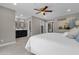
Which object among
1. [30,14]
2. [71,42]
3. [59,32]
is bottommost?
[71,42]

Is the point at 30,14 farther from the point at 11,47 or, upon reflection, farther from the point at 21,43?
the point at 11,47

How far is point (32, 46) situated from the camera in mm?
2324

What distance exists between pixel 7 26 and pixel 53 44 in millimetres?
967

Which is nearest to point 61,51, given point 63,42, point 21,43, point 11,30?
point 63,42

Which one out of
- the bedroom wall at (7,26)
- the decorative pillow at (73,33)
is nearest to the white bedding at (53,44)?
the decorative pillow at (73,33)

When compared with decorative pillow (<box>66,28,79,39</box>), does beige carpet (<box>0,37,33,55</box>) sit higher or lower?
lower

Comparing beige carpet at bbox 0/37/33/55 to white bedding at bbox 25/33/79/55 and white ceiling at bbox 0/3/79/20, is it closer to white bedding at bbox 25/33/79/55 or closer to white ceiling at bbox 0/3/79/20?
white bedding at bbox 25/33/79/55

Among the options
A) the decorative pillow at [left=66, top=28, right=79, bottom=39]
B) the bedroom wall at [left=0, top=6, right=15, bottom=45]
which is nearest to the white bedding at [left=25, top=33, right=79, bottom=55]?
the decorative pillow at [left=66, top=28, right=79, bottom=39]

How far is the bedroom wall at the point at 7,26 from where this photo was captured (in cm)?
210

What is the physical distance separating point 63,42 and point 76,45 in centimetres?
22

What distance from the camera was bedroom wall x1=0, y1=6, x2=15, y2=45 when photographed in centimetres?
210

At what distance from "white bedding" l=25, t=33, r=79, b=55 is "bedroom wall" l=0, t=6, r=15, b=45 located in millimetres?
386

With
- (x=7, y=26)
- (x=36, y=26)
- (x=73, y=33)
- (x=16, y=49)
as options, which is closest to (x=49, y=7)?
(x=36, y=26)

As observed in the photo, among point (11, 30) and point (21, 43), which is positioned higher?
point (11, 30)
